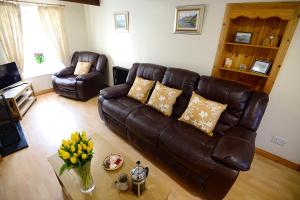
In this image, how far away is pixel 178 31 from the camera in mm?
2457

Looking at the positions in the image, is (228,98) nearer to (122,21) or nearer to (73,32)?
(122,21)

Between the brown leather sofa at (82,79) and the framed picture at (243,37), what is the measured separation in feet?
9.34

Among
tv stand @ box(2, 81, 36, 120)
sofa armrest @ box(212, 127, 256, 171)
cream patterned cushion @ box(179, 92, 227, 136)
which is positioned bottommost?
tv stand @ box(2, 81, 36, 120)

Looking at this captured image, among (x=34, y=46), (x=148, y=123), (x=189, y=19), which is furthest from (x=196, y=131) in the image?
(x=34, y=46)

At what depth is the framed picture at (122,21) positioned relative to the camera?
10.3 feet

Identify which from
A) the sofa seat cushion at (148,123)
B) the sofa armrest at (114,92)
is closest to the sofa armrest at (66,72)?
the sofa armrest at (114,92)

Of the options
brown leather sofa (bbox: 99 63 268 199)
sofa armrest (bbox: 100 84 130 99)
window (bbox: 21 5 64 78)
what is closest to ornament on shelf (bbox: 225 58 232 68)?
brown leather sofa (bbox: 99 63 268 199)

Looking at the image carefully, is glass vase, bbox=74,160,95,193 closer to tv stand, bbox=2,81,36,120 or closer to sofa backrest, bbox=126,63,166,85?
sofa backrest, bbox=126,63,166,85

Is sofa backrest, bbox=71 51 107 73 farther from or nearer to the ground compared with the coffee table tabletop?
farther from the ground

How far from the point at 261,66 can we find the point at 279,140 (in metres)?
1.00

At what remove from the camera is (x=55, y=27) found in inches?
143

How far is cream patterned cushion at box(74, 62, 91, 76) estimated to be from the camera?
3707 mm

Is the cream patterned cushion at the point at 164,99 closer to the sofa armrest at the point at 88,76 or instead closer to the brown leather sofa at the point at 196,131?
the brown leather sofa at the point at 196,131

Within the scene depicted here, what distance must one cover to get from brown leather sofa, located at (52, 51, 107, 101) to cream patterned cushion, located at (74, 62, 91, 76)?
103 mm
